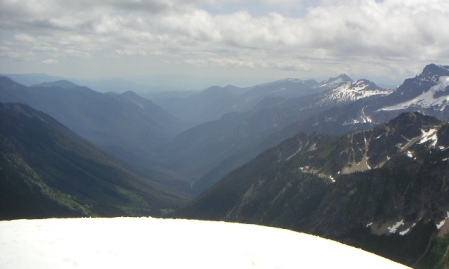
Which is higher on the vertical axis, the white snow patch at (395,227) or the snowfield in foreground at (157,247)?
the snowfield in foreground at (157,247)

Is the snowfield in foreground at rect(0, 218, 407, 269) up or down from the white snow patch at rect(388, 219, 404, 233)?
up

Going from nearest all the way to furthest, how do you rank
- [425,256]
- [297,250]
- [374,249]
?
[297,250] < [425,256] < [374,249]

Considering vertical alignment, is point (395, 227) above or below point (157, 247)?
below

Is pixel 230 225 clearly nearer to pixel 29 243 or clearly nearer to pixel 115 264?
pixel 115 264

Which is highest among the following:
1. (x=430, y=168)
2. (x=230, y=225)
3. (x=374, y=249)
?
(x=230, y=225)

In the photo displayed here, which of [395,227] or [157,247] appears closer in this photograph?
[157,247]

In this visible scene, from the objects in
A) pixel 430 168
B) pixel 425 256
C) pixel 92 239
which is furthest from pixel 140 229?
pixel 430 168

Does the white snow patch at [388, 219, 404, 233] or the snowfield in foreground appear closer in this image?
the snowfield in foreground

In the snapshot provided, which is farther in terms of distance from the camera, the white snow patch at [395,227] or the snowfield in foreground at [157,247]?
the white snow patch at [395,227]
